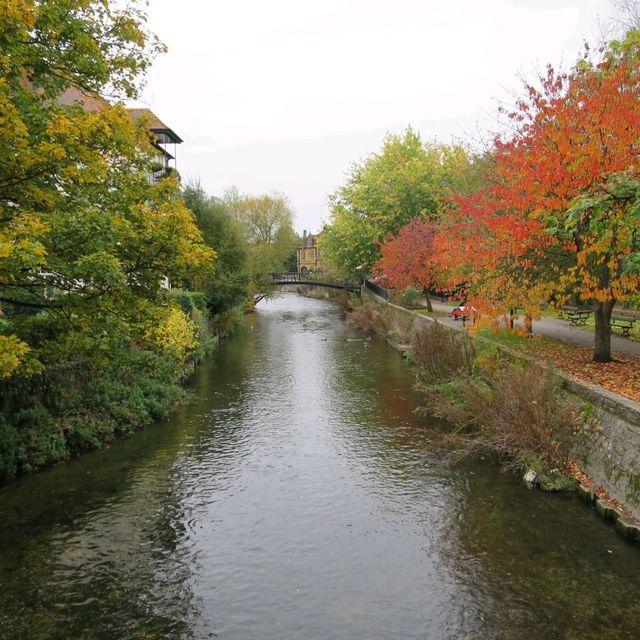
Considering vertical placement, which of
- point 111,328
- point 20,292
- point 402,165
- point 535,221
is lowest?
point 111,328

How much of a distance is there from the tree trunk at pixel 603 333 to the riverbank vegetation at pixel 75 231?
10.6 meters

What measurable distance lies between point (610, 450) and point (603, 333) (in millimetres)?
5403

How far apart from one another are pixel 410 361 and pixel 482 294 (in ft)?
30.7

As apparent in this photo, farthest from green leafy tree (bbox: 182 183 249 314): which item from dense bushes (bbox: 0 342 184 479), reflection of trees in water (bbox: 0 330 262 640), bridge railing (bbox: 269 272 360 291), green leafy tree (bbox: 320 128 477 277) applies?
reflection of trees in water (bbox: 0 330 262 640)

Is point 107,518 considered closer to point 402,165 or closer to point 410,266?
point 410,266

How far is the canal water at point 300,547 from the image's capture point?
23.7 feet

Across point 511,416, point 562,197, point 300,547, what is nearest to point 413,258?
point 562,197

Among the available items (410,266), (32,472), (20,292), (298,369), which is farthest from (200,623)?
(410,266)

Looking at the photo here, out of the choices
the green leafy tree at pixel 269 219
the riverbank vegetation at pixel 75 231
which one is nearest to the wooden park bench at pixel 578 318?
the riverbank vegetation at pixel 75 231

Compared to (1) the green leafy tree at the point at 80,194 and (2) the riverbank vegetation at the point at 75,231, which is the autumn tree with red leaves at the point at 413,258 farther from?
(1) the green leafy tree at the point at 80,194

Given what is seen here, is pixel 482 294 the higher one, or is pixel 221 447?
pixel 482 294

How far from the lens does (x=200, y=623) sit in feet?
23.8

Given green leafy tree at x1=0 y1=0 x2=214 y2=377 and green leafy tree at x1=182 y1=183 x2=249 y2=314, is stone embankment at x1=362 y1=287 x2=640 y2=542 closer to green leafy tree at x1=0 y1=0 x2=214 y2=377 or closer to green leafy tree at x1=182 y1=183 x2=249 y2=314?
green leafy tree at x1=0 y1=0 x2=214 y2=377

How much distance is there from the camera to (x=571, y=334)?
20500 millimetres
